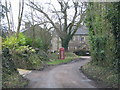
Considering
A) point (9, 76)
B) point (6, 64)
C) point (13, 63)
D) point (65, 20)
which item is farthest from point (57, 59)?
point (9, 76)

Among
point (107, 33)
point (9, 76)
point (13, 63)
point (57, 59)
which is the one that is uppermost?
point (107, 33)

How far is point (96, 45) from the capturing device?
8273 millimetres

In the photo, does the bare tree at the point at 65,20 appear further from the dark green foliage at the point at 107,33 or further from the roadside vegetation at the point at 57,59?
the dark green foliage at the point at 107,33

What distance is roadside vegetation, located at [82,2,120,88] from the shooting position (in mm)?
5469

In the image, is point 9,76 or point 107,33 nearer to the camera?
point 9,76

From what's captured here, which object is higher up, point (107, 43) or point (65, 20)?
point (65, 20)

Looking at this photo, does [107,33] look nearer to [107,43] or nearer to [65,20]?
[107,43]

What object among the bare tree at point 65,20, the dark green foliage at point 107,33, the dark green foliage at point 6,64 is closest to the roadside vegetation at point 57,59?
the bare tree at point 65,20

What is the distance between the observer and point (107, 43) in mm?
6832

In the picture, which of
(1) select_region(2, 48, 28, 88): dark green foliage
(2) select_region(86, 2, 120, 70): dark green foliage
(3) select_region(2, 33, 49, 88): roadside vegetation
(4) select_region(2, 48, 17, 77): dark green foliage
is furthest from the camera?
(2) select_region(86, 2, 120, 70): dark green foliage

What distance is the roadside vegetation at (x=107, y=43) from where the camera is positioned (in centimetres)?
547

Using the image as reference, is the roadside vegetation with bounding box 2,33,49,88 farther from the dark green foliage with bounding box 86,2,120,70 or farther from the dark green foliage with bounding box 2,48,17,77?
the dark green foliage with bounding box 86,2,120,70

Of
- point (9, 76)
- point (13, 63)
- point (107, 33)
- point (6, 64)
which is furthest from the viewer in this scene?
point (107, 33)

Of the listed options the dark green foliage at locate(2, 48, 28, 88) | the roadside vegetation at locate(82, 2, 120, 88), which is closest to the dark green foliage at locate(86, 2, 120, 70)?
the roadside vegetation at locate(82, 2, 120, 88)
